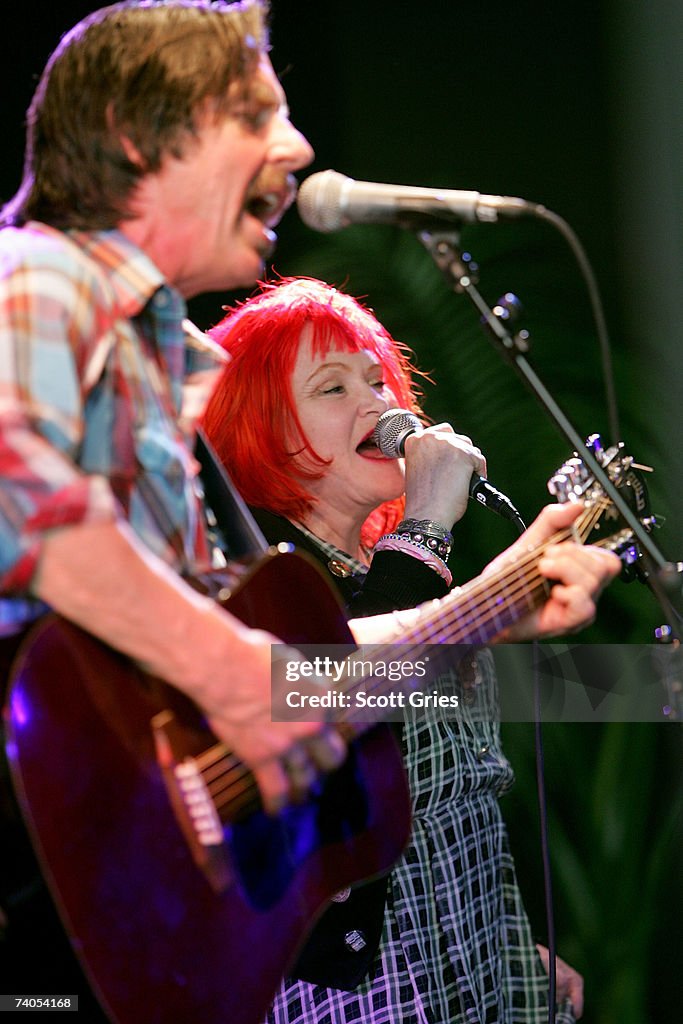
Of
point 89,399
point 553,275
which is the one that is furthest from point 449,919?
point 553,275

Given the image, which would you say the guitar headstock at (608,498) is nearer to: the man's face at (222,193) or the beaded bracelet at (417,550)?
the beaded bracelet at (417,550)

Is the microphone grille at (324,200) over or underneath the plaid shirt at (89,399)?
over

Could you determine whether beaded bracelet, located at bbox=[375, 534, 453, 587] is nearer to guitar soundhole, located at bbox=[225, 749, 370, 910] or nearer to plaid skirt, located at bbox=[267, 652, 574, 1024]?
plaid skirt, located at bbox=[267, 652, 574, 1024]

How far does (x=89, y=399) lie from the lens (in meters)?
1.04

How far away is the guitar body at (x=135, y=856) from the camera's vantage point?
3.28ft

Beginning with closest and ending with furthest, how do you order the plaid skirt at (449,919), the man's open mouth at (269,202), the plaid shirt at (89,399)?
the plaid shirt at (89,399) → the man's open mouth at (269,202) → the plaid skirt at (449,919)

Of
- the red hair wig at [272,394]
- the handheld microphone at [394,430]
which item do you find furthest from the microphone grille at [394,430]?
the red hair wig at [272,394]

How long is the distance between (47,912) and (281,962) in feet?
0.85

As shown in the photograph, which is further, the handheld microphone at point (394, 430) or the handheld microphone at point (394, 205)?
the handheld microphone at point (394, 430)

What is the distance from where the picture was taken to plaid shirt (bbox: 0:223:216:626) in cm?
92

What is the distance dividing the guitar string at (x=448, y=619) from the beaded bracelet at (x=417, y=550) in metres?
0.26

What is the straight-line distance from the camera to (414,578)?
1.67 metres

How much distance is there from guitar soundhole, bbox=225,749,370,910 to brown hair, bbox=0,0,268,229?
0.64m

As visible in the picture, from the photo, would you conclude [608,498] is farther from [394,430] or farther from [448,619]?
[394,430]
